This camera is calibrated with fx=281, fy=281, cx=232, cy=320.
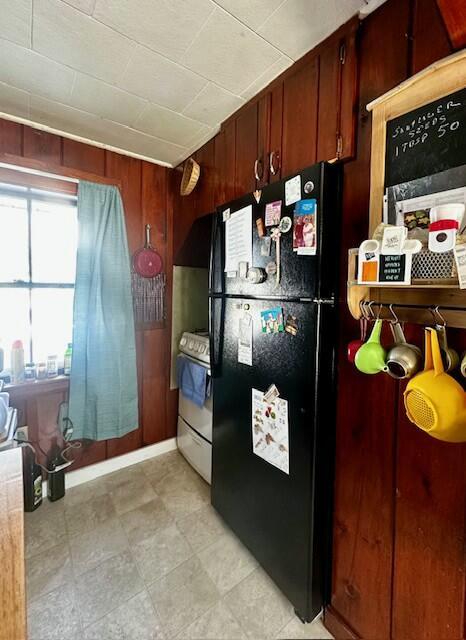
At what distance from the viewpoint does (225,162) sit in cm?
181

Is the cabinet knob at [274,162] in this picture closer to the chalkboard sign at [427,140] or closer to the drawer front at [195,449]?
the chalkboard sign at [427,140]

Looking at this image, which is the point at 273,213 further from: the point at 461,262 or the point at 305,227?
the point at 461,262

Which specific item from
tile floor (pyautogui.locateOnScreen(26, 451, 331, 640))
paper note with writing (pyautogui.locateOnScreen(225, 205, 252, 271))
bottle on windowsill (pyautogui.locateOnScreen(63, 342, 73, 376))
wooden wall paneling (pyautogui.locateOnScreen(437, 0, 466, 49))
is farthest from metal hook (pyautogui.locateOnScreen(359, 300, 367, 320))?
bottle on windowsill (pyautogui.locateOnScreen(63, 342, 73, 376))

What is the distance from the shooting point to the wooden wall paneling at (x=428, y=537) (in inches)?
→ 34.1

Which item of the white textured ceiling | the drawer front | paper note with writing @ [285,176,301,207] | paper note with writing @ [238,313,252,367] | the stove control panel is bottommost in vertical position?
the drawer front

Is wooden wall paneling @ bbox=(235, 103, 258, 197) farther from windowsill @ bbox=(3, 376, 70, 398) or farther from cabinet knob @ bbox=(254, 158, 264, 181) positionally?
windowsill @ bbox=(3, 376, 70, 398)

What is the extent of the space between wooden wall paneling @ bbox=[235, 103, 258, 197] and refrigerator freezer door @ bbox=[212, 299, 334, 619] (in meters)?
0.69

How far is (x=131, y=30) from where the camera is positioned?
119cm

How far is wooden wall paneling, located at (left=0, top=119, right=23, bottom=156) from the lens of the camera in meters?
1.80

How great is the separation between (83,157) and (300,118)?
1650 millimetres

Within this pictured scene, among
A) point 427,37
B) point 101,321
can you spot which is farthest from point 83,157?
point 427,37

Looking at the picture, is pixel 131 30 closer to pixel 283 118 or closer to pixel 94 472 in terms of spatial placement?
pixel 283 118

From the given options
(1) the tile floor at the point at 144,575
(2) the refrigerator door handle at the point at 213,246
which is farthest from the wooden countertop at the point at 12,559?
(2) the refrigerator door handle at the point at 213,246

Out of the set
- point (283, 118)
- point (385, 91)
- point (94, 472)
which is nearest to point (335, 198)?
point (385, 91)
